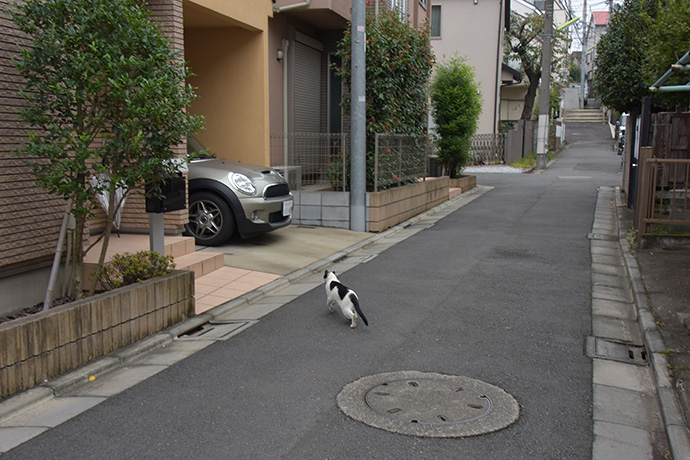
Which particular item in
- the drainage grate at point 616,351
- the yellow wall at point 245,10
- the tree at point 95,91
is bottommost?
the drainage grate at point 616,351

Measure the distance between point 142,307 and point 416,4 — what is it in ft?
52.5

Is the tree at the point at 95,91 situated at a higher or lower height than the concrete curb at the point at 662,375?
higher

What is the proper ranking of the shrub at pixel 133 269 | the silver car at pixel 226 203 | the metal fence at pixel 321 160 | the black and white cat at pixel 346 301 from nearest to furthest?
the shrub at pixel 133 269 → the black and white cat at pixel 346 301 → the silver car at pixel 226 203 → the metal fence at pixel 321 160

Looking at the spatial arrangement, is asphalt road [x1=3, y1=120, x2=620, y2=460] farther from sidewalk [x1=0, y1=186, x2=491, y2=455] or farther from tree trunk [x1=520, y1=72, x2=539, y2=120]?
tree trunk [x1=520, y1=72, x2=539, y2=120]

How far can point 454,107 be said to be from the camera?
56.1ft

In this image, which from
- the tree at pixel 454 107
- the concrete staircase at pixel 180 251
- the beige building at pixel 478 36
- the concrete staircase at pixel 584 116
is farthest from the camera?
the concrete staircase at pixel 584 116

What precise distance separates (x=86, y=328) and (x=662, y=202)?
330 inches

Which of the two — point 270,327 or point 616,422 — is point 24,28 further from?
point 616,422

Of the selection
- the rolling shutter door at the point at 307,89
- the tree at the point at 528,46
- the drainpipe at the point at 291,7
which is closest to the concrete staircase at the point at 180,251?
the drainpipe at the point at 291,7

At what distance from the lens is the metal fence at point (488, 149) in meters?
27.0

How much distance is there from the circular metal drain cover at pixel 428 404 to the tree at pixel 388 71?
7.53 metres

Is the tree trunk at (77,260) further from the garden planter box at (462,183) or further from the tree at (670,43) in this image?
the garden planter box at (462,183)

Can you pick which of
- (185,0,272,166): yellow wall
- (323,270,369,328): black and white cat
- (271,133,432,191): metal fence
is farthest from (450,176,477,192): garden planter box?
(323,270,369,328): black and white cat

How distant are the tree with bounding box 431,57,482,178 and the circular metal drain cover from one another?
44.2 ft
